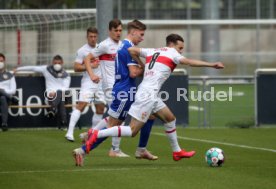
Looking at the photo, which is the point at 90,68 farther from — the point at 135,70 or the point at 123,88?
the point at 135,70

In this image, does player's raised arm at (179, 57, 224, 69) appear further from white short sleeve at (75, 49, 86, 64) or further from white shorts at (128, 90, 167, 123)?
white short sleeve at (75, 49, 86, 64)

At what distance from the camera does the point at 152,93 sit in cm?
1338

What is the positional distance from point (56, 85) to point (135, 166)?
7.92m

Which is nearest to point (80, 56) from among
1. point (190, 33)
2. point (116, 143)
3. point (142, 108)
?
point (116, 143)

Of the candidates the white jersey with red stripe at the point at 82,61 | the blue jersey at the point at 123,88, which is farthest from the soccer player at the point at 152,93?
the white jersey with red stripe at the point at 82,61

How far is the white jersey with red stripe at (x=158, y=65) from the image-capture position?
13.4 metres

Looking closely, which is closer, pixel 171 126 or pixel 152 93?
pixel 152 93

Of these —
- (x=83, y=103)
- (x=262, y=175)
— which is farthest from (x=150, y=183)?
(x=83, y=103)

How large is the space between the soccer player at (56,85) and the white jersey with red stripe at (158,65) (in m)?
7.51

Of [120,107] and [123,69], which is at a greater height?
[123,69]

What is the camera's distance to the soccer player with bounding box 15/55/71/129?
20781mm

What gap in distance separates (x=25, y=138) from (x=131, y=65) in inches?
200

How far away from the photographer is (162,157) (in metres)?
14.8

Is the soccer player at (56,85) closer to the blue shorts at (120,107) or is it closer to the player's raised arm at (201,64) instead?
the blue shorts at (120,107)
